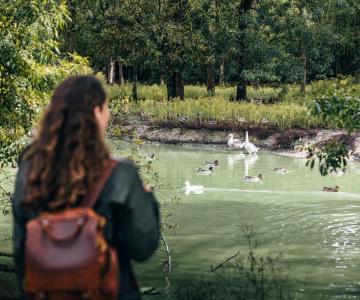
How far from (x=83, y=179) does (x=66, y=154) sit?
0.40 ft

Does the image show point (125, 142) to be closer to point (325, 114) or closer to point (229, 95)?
point (229, 95)

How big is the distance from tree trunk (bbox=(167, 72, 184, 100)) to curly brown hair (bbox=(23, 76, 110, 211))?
3693 centimetres

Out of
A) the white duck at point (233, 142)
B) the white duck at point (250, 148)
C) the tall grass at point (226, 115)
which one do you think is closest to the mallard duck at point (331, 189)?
the white duck at point (250, 148)

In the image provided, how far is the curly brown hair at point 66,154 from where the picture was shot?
2.99 metres

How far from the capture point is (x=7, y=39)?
Answer: 896 cm

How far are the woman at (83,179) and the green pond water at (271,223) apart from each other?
6.77 metres

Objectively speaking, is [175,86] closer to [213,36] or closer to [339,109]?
[213,36]

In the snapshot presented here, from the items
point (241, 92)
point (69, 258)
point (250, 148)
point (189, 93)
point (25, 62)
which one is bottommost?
point (250, 148)

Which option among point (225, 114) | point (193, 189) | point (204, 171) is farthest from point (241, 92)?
point (193, 189)

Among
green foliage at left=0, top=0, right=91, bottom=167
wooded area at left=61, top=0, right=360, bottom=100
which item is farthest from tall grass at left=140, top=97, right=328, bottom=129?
green foliage at left=0, top=0, right=91, bottom=167

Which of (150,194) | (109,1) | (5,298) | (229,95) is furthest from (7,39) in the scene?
(109,1)

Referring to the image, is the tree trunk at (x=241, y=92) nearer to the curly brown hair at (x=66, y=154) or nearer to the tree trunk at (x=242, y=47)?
the tree trunk at (x=242, y=47)

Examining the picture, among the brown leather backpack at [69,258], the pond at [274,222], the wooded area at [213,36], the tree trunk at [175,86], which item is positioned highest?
the wooded area at [213,36]

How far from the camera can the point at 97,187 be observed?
302 cm
